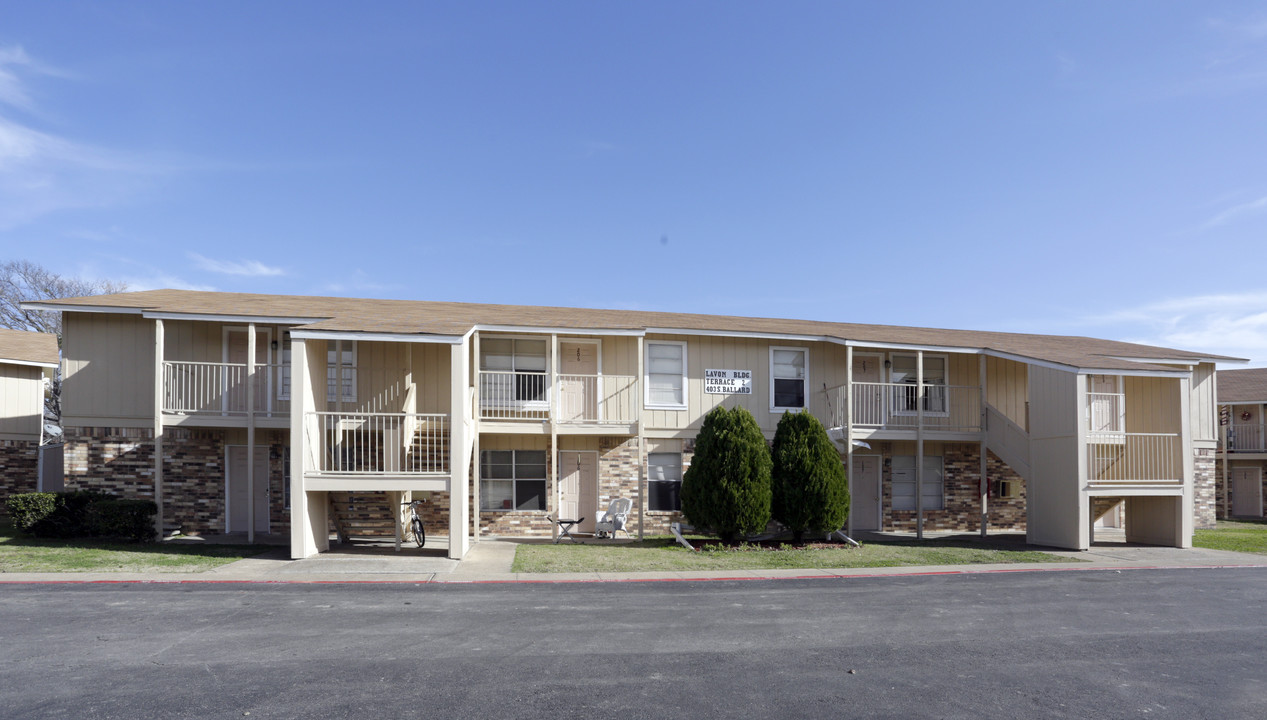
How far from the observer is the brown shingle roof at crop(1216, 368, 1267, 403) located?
28.3m

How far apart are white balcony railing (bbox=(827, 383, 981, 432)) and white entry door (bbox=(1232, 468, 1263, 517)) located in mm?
15936

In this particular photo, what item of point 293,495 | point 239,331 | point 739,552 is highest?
point 239,331

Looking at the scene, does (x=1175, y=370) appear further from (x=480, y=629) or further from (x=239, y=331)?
(x=239, y=331)

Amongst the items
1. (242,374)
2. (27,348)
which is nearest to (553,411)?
(242,374)

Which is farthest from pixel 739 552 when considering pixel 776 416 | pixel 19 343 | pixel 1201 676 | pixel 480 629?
pixel 19 343

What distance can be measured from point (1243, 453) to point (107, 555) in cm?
3258

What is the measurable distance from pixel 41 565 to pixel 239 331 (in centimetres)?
593

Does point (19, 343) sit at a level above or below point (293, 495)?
above

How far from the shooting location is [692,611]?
9.87 m

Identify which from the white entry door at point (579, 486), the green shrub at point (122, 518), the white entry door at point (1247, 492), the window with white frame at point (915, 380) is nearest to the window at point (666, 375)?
the white entry door at point (579, 486)

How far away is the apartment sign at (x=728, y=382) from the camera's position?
741 inches

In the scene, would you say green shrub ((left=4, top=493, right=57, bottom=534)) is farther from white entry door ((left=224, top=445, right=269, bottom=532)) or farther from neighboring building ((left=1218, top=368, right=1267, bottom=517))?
neighboring building ((left=1218, top=368, right=1267, bottom=517))

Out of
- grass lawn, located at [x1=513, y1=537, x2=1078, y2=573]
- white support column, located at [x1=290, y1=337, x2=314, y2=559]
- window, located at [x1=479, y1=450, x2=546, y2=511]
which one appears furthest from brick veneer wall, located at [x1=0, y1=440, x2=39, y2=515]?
grass lawn, located at [x1=513, y1=537, x2=1078, y2=573]

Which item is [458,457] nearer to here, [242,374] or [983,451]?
[242,374]
